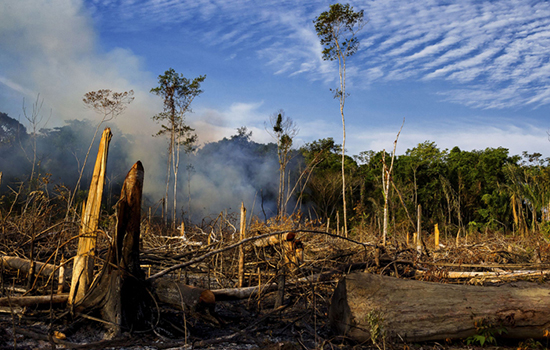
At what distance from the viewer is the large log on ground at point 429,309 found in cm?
372

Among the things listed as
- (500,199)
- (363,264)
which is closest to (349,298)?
(363,264)

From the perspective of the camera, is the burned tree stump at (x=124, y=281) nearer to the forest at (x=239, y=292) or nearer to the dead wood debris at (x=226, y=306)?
the forest at (x=239, y=292)

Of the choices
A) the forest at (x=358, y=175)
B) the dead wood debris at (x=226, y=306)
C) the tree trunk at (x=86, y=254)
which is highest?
the forest at (x=358, y=175)

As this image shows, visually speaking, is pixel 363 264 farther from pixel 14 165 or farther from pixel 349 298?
pixel 14 165

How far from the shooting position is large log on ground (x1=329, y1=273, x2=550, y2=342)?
146 inches

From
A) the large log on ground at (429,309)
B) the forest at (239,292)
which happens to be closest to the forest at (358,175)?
the forest at (239,292)

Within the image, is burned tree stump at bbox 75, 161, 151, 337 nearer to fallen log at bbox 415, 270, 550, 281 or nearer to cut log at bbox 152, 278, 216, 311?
cut log at bbox 152, 278, 216, 311

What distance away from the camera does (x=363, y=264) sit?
5422 mm

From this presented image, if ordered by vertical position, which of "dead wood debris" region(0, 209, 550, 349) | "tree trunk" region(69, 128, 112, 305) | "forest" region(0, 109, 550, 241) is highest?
"forest" region(0, 109, 550, 241)

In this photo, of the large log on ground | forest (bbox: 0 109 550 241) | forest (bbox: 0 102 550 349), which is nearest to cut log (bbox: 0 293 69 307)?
forest (bbox: 0 102 550 349)

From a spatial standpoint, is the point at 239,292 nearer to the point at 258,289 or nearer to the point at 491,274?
the point at 258,289

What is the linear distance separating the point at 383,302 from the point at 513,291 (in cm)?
151

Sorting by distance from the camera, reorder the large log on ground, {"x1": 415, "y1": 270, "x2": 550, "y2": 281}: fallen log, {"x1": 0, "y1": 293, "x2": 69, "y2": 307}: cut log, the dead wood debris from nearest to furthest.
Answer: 1. the dead wood debris
2. the large log on ground
3. {"x1": 0, "y1": 293, "x2": 69, "y2": 307}: cut log
4. {"x1": 415, "y1": 270, "x2": 550, "y2": 281}: fallen log

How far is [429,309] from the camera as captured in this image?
3.78 meters
